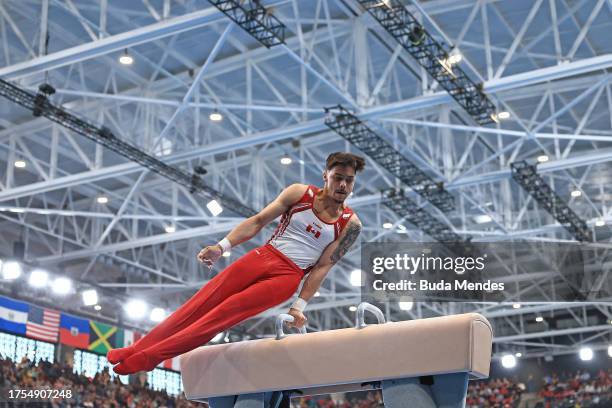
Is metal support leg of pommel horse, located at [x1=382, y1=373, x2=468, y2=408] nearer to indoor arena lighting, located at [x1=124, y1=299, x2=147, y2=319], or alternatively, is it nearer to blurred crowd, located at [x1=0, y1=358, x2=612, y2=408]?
blurred crowd, located at [x1=0, y1=358, x2=612, y2=408]

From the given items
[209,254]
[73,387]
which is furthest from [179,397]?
[209,254]

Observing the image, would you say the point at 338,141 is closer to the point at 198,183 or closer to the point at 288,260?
the point at 198,183

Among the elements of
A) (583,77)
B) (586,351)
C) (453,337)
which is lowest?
(453,337)

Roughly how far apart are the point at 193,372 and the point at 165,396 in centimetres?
1695

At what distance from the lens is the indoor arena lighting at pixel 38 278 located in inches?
842

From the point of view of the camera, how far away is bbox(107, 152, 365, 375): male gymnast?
420cm

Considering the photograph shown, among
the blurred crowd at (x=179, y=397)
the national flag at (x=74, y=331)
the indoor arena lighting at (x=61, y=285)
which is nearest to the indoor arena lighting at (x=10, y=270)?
the indoor arena lighting at (x=61, y=285)

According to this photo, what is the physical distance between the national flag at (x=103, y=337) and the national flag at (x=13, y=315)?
262 cm

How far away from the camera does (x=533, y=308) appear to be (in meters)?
27.7

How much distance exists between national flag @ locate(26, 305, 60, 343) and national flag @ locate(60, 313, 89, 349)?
0.78ft

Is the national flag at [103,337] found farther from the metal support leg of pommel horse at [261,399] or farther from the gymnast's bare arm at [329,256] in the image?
the gymnast's bare arm at [329,256]

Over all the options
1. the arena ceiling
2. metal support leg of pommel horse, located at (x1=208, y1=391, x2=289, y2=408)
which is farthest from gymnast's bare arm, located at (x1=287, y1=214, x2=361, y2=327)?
the arena ceiling

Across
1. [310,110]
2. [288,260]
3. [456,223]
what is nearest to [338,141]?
[310,110]

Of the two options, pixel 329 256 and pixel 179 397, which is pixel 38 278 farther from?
pixel 329 256
